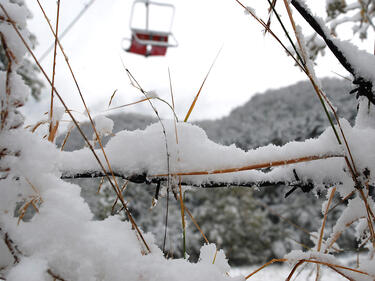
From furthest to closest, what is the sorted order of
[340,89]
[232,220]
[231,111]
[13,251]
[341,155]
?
[231,111] < [340,89] < [232,220] < [341,155] < [13,251]

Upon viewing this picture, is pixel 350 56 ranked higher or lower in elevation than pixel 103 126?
higher

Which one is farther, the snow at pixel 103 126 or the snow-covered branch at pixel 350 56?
the snow at pixel 103 126

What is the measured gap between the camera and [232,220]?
420 centimetres

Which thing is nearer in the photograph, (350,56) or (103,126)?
(350,56)

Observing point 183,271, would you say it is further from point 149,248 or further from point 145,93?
point 145,93

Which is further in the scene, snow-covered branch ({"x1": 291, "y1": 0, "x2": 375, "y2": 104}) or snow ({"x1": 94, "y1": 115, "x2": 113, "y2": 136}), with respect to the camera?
snow ({"x1": 94, "y1": 115, "x2": 113, "y2": 136})

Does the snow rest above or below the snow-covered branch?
below

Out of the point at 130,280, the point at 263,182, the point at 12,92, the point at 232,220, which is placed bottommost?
the point at 232,220

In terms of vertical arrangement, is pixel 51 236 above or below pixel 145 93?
below

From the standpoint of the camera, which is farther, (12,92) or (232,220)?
(232,220)

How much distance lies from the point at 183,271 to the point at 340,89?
654 centimetres

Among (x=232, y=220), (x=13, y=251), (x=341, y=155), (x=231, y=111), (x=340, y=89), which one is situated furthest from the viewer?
(x=231, y=111)

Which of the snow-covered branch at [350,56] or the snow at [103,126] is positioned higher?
the snow-covered branch at [350,56]

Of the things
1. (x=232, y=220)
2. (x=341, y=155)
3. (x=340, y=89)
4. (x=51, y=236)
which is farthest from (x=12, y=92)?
(x=340, y=89)
